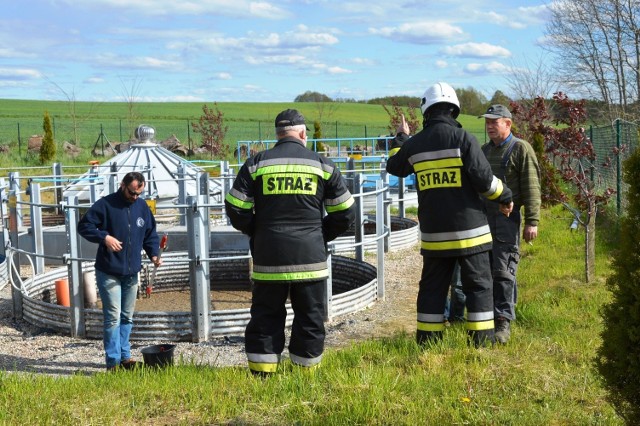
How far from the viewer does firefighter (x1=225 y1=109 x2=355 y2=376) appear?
16.4 feet

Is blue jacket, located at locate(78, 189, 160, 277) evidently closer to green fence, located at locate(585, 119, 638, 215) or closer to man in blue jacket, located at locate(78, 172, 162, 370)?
man in blue jacket, located at locate(78, 172, 162, 370)

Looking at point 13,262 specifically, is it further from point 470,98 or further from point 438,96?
point 470,98

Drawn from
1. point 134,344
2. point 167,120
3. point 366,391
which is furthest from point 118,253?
point 167,120

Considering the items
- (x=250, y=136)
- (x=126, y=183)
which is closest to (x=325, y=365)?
(x=126, y=183)

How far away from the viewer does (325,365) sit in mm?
4977

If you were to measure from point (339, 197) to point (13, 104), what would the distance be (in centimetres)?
7631

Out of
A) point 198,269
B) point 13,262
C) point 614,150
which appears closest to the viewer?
point 198,269

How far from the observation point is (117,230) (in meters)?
6.54

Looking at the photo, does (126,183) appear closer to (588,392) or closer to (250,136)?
(588,392)

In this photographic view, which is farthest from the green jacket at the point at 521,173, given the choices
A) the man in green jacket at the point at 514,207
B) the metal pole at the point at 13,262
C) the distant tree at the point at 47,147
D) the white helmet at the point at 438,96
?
the distant tree at the point at 47,147

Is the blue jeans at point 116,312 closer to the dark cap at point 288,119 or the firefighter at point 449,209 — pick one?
the dark cap at point 288,119

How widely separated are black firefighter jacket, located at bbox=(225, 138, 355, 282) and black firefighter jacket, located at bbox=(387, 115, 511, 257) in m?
0.71

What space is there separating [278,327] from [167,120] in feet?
195

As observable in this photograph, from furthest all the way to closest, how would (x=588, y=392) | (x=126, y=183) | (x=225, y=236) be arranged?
(x=225, y=236) < (x=126, y=183) < (x=588, y=392)
